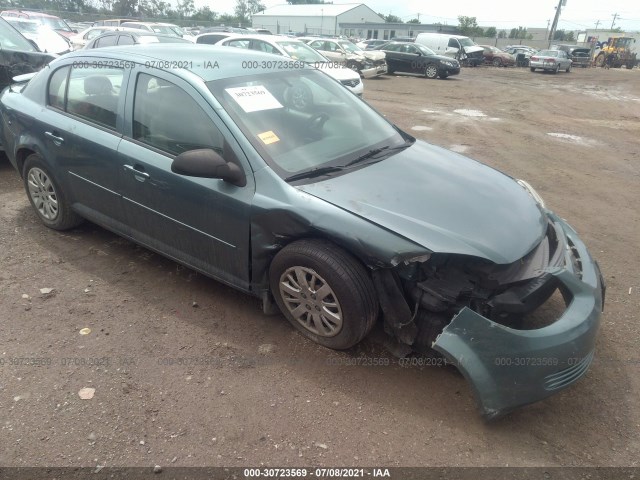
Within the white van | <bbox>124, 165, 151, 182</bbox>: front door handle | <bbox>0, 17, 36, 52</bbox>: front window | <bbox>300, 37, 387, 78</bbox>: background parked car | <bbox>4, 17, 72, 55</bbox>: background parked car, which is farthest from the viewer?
the white van

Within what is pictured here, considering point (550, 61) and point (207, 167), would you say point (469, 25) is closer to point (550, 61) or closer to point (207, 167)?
point (550, 61)

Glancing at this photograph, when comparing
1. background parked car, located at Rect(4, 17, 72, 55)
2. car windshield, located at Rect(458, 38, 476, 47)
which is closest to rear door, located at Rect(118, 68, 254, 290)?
background parked car, located at Rect(4, 17, 72, 55)

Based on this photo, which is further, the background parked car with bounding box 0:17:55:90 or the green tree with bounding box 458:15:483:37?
the green tree with bounding box 458:15:483:37

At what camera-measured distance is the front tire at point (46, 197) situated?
13.3ft

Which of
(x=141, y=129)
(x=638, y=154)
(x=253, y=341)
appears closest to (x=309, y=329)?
(x=253, y=341)

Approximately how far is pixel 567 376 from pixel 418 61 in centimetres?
2098

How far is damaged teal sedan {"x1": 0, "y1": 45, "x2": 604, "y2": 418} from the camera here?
8.11ft

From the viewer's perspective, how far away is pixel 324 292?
8.95 feet

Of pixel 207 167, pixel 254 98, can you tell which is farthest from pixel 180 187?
pixel 254 98

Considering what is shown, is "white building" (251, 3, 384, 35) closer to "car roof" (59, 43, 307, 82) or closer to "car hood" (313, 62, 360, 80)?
"car hood" (313, 62, 360, 80)

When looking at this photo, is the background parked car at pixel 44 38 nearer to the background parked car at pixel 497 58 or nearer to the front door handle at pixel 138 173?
the front door handle at pixel 138 173

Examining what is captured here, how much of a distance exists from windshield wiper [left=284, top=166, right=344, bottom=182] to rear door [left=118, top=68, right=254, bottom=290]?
10.2 inches

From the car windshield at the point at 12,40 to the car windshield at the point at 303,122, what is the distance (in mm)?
5042

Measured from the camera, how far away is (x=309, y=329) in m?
2.95
